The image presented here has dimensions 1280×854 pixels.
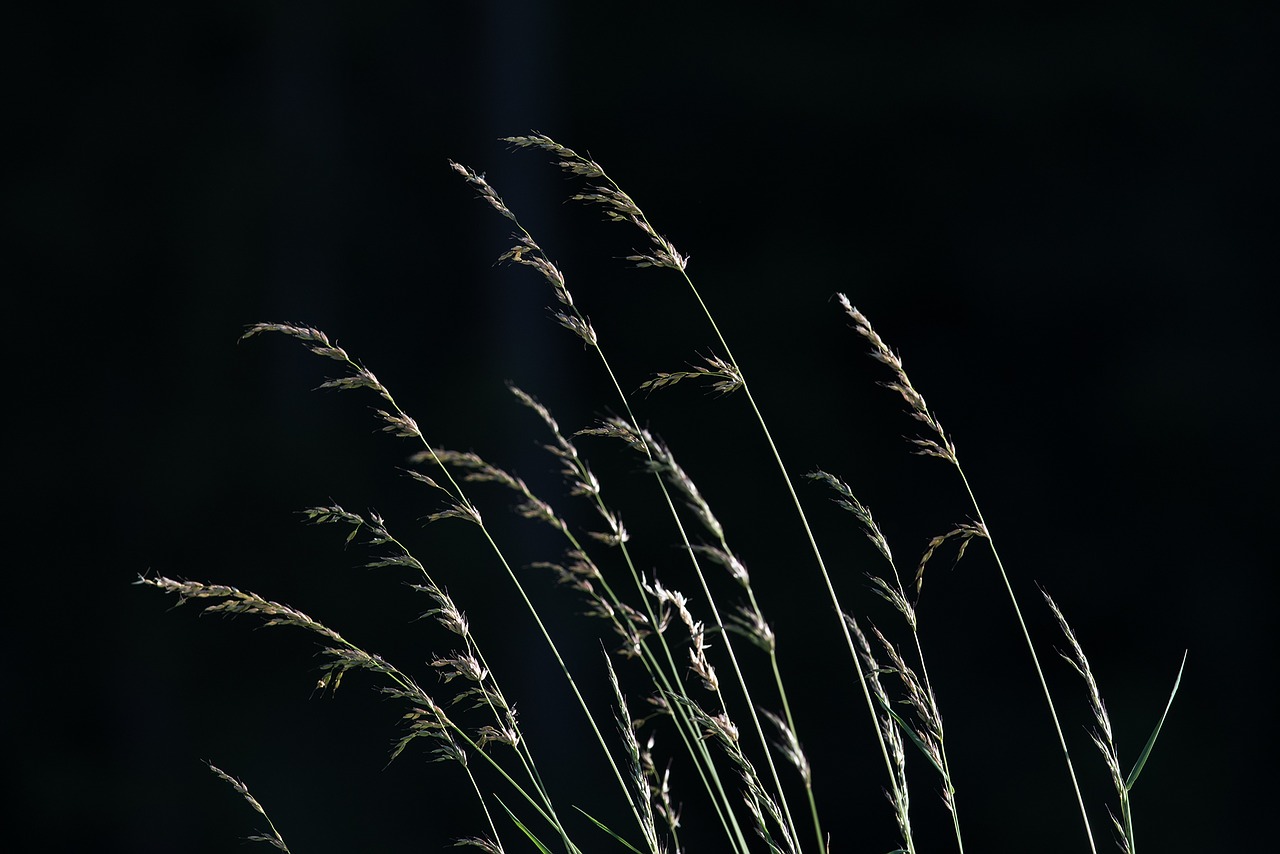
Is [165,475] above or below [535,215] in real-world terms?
below

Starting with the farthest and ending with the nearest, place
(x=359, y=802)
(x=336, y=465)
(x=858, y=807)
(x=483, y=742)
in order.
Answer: (x=336, y=465), (x=359, y=802), (x=858, y=807), (x=483, y=742)

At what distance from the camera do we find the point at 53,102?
7.50 metres

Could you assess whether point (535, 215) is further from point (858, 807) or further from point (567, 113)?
point (858, 807)

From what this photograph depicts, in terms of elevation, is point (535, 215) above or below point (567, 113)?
below


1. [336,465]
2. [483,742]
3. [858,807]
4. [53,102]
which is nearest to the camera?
[483,742]

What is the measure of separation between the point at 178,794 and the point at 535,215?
11.3 ft

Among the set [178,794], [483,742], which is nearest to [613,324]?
[178,794]

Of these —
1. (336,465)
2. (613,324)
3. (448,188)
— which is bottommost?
(336,465)

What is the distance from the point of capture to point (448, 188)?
276 inches

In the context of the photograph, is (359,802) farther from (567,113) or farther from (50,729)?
(567,113)

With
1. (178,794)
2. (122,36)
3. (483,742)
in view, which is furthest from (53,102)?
(483,742)

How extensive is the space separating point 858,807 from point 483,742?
163 inches

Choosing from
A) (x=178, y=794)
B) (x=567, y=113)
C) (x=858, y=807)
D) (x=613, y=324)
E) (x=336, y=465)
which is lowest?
(x=178, y=794)

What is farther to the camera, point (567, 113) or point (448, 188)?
point (448, 188)
